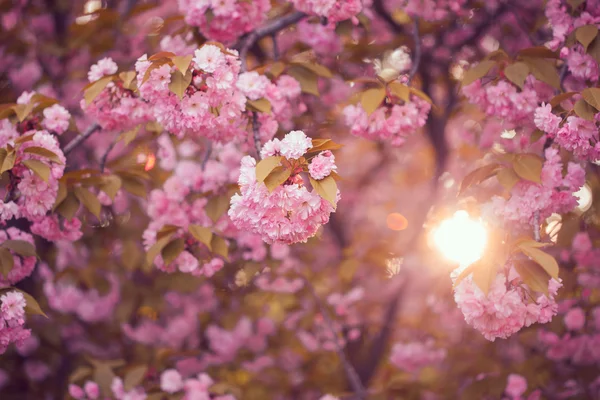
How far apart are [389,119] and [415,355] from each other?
250cm

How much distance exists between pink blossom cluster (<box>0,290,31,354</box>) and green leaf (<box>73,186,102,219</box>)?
44 centimetres

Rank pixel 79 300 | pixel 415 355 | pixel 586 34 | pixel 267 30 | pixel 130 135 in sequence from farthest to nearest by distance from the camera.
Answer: pixel 79 300, pixel 415 355, pixel 267 30, pixel 130 135, pixel 586 34

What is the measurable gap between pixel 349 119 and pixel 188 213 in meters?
0.94

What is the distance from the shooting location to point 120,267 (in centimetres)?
445

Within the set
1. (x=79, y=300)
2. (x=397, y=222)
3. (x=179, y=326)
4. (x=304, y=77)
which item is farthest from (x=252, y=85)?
(x=397, y=222)

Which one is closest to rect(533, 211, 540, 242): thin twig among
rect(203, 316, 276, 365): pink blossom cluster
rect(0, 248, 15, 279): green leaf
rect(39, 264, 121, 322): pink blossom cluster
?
rect(0, 248, 15, 279): green leaf

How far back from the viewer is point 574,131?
1.94 meters

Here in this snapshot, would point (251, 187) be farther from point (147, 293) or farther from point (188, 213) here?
point (147, 293)

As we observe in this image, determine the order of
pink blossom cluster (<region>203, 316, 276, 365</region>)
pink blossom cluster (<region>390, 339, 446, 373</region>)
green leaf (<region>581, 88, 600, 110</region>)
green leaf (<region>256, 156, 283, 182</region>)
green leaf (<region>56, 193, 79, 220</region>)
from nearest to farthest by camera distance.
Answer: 1. green leaf (<region>256, 156, 283, 182</region>)
2. green leaf (<region>581, 88, 600, 110</region>)
3. green leaf (<region>56, 193, 79, 220</region>)
4. pink blossom cluster (<region>390, 339, 446, 373</region>)
5. pink blossom cluster (<region>203, 316, 276, 365</region>)

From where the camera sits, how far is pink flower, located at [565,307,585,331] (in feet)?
10.7

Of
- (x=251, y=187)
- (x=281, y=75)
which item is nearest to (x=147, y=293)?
(x=281, y=75)

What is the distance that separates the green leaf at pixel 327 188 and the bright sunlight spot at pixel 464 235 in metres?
0.57

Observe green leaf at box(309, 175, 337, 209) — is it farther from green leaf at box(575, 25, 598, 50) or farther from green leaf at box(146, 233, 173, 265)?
green leaf at box(575, 25, 598, 50)

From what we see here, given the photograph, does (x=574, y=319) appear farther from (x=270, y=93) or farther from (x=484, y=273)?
(x=270, y=93)
